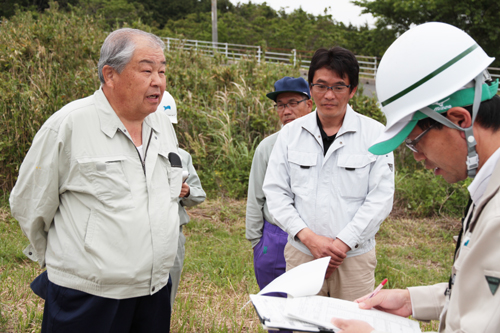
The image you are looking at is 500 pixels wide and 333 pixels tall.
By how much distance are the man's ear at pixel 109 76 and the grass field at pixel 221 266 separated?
1865 mm

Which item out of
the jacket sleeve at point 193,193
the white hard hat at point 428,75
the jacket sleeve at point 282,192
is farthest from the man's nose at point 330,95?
the white hard hat at point 428,75

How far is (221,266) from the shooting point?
468 centimetres

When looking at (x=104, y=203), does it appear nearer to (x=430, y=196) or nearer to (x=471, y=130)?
(x=471, y=130)

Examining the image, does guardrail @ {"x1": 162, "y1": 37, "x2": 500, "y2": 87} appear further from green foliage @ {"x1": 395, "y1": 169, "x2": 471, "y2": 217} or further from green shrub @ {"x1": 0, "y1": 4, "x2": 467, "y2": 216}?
green foliage @ {"x1": 395, "y1": 169, "x2": 471, "y2": 217}

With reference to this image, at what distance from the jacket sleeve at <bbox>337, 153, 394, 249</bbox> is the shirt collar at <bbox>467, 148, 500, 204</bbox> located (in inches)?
43.2

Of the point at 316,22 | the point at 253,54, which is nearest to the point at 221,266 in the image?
the point at 253,54

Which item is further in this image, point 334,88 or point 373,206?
point 334,88

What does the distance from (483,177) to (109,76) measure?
181 centimetres

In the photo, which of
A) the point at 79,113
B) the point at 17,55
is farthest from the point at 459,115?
the point at 17,55

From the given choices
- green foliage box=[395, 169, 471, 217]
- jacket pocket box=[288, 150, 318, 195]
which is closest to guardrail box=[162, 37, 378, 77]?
green foliage box=[395, 169, 471, 217]

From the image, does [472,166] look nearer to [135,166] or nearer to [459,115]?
[459,115]

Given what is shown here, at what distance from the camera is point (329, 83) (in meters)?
2.74

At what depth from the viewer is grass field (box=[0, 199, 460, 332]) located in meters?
3.39

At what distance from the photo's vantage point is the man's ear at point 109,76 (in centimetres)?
228
